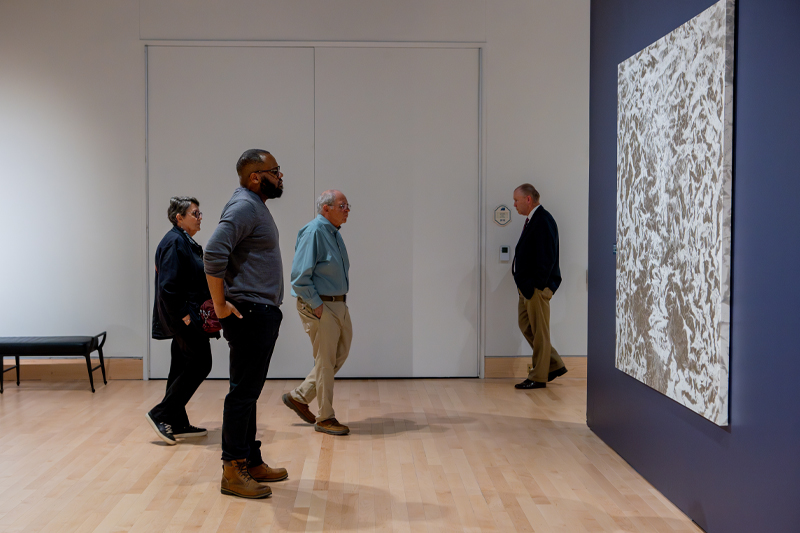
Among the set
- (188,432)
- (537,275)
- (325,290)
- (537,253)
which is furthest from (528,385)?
(188,432)

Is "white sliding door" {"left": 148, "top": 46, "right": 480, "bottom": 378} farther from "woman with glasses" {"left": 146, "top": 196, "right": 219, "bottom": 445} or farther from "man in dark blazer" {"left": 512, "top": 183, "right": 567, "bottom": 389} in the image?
"woman with glasses" {"left": 146, "top": 196, "right": 219, "bottom": 445}

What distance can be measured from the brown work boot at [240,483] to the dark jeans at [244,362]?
41mm

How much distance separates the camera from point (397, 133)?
19.5ft

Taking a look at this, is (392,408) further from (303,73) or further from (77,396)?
(303,73)

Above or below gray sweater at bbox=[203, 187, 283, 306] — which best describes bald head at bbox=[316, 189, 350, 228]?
above

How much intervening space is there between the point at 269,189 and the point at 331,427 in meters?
1.79

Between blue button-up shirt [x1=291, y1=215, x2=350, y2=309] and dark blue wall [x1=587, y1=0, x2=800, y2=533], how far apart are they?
204 centimetres

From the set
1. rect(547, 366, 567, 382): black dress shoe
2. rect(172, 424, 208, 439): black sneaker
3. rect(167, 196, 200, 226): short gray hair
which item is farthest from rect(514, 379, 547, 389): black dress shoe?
rect(167, 196, 200, 226): short gray hair

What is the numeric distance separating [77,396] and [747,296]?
4958 millimetres

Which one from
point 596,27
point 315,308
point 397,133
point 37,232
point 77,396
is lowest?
point 77,396

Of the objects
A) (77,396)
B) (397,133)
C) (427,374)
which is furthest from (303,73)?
(77,396)

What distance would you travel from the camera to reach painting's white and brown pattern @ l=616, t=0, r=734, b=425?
8.54 ft

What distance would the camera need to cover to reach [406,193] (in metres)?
5.96

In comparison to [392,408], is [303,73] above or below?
above
